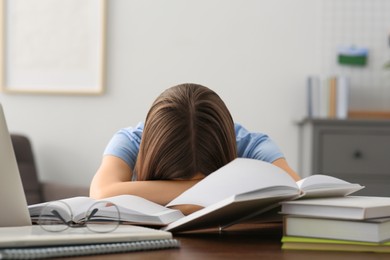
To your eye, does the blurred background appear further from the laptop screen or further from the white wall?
the laptop screen

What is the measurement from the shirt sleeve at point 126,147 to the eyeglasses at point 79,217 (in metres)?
0.77

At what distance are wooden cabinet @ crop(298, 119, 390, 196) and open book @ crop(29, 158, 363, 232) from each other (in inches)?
90.7

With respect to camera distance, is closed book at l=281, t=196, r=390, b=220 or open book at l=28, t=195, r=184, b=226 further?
open book at l=28, t=195, r=184, b=226

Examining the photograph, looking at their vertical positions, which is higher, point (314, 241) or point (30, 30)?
point (30, 30)

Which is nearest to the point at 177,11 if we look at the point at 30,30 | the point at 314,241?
the point at 30,30

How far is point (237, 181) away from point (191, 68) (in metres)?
3.01

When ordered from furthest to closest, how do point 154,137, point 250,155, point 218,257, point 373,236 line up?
point 250,155 < point 154,137 < point 373,236 < point 218,257

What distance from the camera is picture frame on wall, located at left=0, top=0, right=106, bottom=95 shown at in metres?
4.25

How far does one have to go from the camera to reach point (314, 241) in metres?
1.09

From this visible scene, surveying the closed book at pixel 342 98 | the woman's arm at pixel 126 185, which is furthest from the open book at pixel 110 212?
the closed book at pixel 342 98

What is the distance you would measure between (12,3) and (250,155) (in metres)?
2.59

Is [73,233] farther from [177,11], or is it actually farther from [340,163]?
[177,11]

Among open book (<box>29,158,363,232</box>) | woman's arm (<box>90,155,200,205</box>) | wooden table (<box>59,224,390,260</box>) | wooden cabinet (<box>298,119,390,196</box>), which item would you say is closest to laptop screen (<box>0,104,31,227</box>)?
open book (<box>29,158,363,232</box>)

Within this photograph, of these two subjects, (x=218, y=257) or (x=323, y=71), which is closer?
(x=218, y=257)
